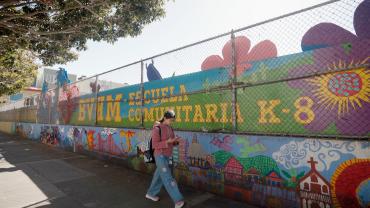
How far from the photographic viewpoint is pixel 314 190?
3613 millimetres

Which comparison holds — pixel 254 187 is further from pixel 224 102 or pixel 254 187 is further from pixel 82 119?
pixel 82 119

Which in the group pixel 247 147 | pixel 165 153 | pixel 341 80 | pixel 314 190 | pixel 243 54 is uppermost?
pixel 243 54

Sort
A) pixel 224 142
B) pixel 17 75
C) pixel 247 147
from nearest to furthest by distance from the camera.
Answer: pixel 247 147, pixel 224 142, pixel 17 75

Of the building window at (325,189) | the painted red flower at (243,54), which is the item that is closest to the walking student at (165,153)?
the painted red flower at (243,54)

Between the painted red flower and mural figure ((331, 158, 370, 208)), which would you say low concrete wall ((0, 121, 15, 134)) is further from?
mural figure ((331, 158, 370, 208))

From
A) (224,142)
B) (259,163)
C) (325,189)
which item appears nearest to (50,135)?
(224,142)

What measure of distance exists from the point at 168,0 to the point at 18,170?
7441 millimetres

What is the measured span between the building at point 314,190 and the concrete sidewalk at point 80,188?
1.10m

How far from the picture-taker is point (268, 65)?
4336 millimetres

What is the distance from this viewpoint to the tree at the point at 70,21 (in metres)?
7.27

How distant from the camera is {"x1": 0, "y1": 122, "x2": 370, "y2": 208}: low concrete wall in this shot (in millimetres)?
3293

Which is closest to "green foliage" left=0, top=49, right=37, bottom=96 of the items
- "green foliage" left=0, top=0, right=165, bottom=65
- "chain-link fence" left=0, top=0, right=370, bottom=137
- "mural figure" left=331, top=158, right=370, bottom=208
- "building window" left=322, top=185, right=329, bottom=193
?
"green foliage" left=0, top=0, right=165, bottom=65

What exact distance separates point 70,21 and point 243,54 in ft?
20.9

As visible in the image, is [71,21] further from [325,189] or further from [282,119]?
[325,189]
